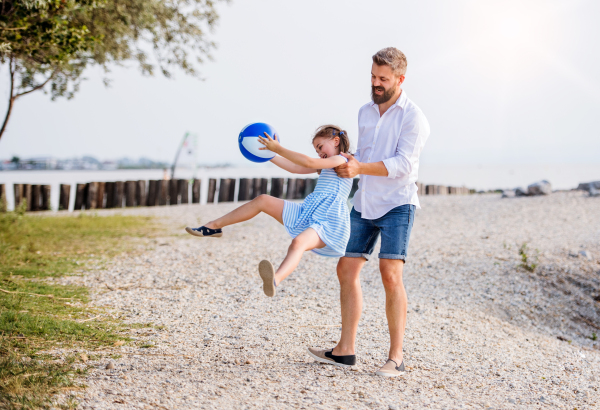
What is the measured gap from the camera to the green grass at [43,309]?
10.7ft

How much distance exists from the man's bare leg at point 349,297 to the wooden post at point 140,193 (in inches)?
547

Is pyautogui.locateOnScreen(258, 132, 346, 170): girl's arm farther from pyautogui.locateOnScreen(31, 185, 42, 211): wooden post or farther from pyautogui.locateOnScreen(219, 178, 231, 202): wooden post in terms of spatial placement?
pyautogui.locateOnScreen(219, 178, 231, 202): wooden post

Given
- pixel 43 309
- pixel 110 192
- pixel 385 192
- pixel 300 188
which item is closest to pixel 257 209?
pixel 385 192

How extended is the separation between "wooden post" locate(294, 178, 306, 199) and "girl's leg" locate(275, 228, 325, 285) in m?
14.6

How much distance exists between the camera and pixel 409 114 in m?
3.54

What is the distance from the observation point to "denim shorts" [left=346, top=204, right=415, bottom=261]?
363cm

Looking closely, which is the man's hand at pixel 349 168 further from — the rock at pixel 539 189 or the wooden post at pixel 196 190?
the wooden post at pixel 196 190

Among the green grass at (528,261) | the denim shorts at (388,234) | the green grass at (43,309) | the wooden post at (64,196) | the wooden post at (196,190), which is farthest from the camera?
the wooden post at (196,190)

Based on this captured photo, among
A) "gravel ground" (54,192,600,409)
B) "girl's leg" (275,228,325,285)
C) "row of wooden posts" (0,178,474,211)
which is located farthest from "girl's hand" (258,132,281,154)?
"row of wooden posts" (0,178,474,211)

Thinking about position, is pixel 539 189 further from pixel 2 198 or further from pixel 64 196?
pixel 2 198

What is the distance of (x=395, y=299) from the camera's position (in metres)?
3.73

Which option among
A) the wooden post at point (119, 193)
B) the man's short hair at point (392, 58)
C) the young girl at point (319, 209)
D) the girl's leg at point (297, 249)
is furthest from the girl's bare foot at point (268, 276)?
the wooden post at point (119, 193)

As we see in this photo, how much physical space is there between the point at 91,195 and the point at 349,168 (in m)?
14.1

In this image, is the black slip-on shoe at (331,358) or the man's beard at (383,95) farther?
the black slip-on shoe at (331,358)
